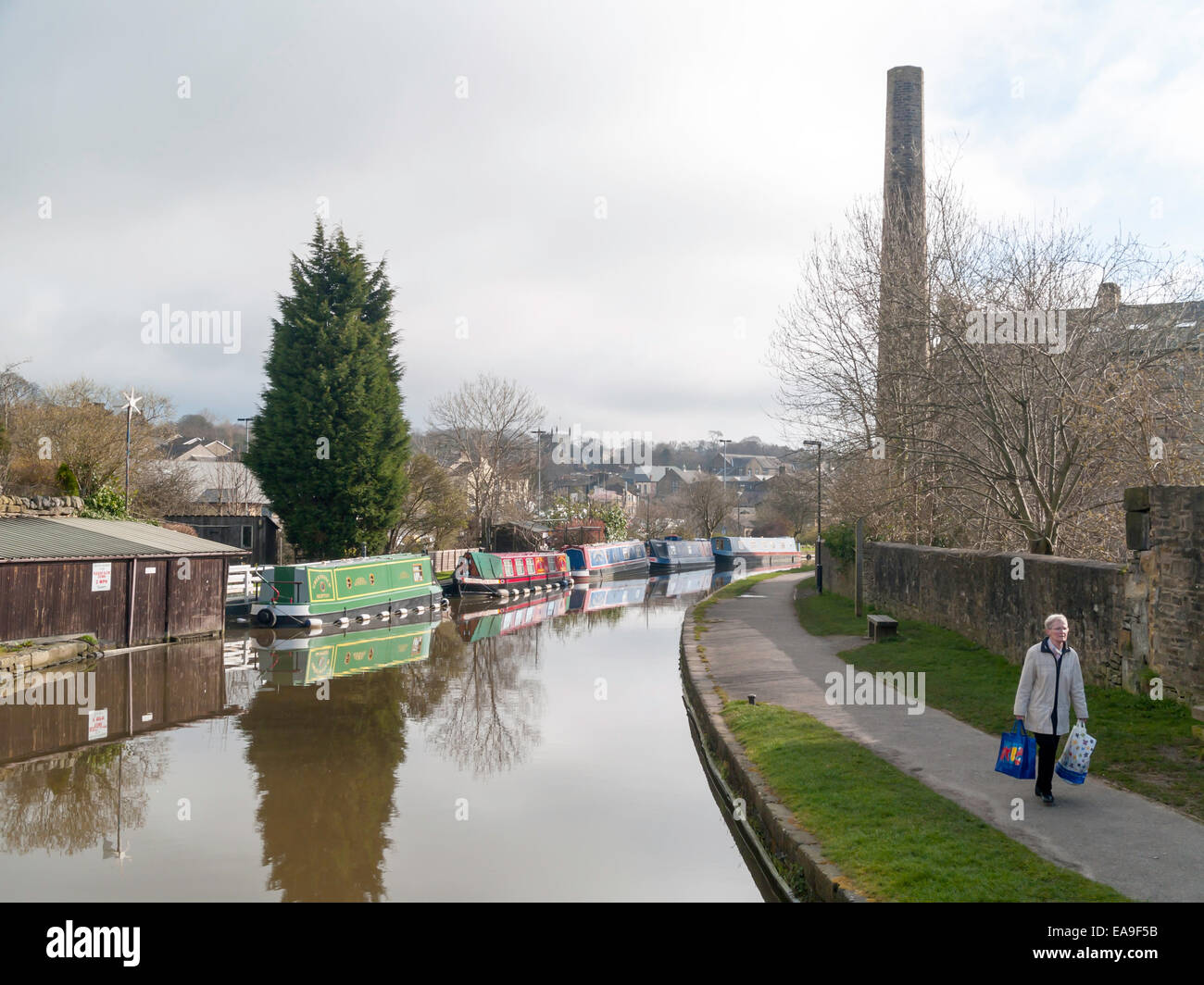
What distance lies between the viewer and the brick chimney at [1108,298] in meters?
13.7

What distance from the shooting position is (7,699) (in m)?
12.3

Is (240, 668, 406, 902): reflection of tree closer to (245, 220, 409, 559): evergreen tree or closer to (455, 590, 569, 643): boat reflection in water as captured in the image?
(455, 590, 569, 643): boat reflection in water

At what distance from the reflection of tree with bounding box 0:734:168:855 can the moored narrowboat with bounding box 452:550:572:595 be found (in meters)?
20.0

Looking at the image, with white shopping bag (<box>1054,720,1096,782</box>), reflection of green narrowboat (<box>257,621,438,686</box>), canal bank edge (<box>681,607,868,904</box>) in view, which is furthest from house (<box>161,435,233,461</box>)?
white shopping bag (<box>1054,720,1096,782</box>)

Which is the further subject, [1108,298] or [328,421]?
[328,421]

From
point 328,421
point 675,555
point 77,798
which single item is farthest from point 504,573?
point 77,798

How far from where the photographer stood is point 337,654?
1759 centimetres

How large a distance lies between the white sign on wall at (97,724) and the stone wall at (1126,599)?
1076 centimetres

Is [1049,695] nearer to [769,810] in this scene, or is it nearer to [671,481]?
[769,810]

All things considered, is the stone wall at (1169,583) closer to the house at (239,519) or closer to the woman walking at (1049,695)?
the woman walking at (1049,695)

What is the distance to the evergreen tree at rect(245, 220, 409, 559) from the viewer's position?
87.5 feet

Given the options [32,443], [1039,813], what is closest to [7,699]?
[1039,813]

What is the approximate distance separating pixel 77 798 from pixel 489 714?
17.2ft
